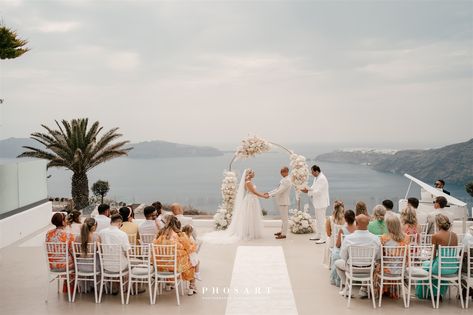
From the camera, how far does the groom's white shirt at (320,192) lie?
1185 cm

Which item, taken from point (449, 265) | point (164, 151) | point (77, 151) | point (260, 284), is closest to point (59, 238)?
point (260, 284)

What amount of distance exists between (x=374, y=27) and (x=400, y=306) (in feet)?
85.9

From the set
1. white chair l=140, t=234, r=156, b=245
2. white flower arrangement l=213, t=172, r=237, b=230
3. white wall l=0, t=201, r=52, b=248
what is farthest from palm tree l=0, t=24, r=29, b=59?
white flower arrangement l=213, t=172, r=237, b=230

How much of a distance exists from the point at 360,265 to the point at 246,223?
4.94 meters

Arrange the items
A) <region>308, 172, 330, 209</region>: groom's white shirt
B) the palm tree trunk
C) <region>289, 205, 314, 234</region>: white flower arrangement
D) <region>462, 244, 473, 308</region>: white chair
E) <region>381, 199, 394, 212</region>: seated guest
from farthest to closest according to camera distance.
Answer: the palm tree trunk, <region>289, 205, 314, 234</region>: white flower arrangement, <region>308, 172, 330, 209</region>: groom's white shirt, <region>381, 199, 394, 212</region>: seated guest, <region>462, 244, 473, 308</region>: white chair

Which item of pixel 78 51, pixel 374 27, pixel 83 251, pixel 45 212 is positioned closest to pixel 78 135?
pixel 45 212

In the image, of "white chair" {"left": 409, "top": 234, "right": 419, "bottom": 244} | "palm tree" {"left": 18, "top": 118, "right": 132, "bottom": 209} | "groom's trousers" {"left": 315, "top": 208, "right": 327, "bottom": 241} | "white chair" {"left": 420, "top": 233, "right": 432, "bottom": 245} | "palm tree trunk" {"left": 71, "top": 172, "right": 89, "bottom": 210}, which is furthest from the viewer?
"palm tree trunk" {"left": 71, "top": 172, "right": 89, "bottom": 210}

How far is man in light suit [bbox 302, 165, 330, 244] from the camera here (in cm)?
1186

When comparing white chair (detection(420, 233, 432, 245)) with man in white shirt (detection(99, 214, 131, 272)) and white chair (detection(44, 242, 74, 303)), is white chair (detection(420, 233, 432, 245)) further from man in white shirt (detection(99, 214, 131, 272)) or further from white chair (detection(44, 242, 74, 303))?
white chair (detection(44, 242, 74, 303))

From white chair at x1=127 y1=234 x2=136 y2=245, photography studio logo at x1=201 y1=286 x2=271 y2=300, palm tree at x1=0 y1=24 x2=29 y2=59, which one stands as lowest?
photography studio logo at x1=201 y1=286 x2=271 y2=300

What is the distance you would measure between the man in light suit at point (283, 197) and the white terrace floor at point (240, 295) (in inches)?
43.0

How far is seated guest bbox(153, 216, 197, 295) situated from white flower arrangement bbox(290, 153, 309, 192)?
541 centimetres

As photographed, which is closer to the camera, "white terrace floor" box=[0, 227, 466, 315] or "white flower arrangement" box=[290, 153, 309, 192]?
"white terrace floor" box=[0, 227, 466, 315]

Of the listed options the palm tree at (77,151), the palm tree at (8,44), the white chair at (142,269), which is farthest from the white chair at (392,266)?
the palm tree at (77,151)
